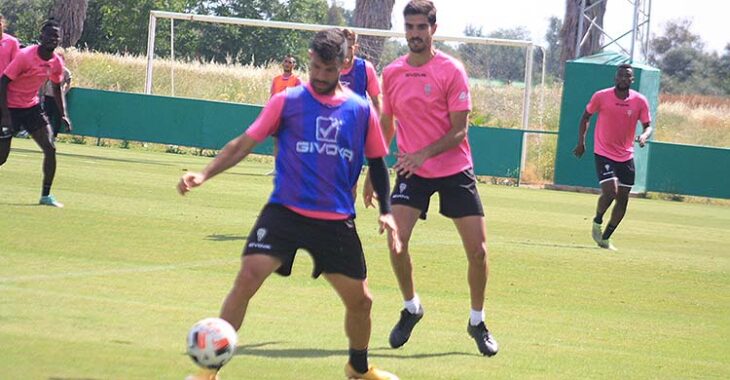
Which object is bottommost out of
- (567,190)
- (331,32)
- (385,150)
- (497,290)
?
(567,190)

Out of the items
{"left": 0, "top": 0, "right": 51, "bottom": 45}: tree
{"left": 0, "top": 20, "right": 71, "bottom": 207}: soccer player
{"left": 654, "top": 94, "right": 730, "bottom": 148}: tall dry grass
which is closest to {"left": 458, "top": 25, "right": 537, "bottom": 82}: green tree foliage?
{"left": 654, "top": 94, "right": 730, "bottom": 148}: tall dry grass

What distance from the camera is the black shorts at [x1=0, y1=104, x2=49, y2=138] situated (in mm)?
16375

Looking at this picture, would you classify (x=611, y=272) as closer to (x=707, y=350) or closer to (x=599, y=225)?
(x=599, y=225)

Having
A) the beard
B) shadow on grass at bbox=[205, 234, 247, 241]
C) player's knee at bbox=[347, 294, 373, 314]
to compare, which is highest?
the beard

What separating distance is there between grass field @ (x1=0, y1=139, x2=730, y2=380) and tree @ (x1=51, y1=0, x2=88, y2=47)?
2167 centimetres

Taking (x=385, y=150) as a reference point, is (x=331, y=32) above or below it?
above

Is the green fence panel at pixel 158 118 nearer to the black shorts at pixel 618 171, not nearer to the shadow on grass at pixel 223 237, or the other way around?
the black shorts at pixel 618 171

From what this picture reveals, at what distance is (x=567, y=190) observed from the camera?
3069cm

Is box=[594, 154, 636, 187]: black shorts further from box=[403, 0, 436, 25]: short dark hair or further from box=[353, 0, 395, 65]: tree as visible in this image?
box=[353, 0, 395, 65]: tree

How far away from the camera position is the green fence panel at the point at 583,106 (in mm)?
30188

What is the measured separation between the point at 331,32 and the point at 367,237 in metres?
9.00

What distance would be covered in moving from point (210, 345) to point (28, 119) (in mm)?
10288

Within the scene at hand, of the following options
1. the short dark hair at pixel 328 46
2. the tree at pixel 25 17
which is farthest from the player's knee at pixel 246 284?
the tree at pixel 25 17

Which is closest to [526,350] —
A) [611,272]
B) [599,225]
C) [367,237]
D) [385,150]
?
[385,150]
